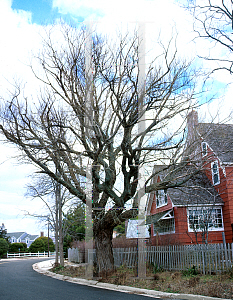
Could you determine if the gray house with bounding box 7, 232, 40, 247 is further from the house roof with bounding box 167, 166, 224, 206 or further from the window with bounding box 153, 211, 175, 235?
the house roof with bounding box 167, 166, 224, 206

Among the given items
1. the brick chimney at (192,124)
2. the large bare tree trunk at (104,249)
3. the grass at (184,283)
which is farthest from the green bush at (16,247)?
the brick chimney at (192,124)

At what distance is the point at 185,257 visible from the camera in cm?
1443

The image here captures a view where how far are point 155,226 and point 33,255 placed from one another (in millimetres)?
35879

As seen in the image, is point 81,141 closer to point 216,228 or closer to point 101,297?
point 101,297

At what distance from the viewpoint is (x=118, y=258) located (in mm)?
18281

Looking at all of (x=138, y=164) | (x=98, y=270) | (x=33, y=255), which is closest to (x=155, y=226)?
(x=98, y=270)

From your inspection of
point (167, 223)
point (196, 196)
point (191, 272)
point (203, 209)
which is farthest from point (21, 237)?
point (191, 272)

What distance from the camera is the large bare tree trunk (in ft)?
48.5

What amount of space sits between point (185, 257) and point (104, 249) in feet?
12.6

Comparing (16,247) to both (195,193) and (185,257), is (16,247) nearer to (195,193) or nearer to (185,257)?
(195,193)

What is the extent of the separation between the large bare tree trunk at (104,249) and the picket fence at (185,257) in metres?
1.92

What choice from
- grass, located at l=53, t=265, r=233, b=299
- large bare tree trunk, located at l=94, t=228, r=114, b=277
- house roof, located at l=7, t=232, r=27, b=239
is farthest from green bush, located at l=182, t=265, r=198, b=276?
house roof, located at l=7, t=232, r=27, b=239

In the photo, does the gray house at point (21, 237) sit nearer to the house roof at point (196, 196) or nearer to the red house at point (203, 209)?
the red house at point (203, 209)

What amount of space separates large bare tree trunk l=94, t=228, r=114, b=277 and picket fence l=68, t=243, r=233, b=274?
192 centimetres
